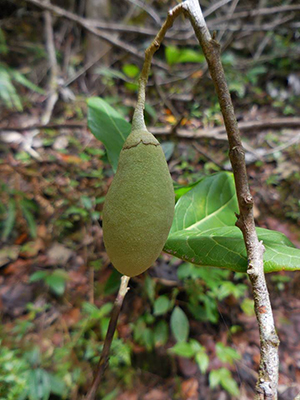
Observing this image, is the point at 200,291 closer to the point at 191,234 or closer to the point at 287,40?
the point at 191,234

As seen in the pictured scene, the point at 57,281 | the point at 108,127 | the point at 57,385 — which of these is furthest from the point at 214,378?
the point at 108,127

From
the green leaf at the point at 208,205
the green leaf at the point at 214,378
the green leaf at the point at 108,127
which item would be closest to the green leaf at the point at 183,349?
the green leaf at the point at 214,378

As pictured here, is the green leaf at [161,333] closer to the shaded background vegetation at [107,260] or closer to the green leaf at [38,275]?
the shaded background vegetation at [107,260]

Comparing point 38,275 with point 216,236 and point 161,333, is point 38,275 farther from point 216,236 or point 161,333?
point 216,236

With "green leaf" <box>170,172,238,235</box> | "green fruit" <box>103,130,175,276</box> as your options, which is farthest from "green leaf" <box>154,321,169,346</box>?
"green fruit" <box>103,130,175,276</box>

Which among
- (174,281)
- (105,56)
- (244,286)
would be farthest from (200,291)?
(105,56)

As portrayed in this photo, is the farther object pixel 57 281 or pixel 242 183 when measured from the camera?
pixel 57 281
